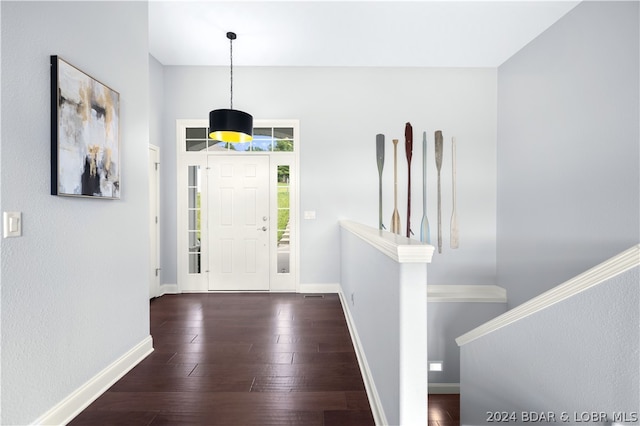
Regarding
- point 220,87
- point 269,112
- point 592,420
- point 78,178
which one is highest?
point 220,87

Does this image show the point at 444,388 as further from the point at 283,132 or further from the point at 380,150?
the point at 283,132

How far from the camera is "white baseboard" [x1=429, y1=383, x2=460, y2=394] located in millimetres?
3752

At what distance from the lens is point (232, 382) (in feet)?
7.40

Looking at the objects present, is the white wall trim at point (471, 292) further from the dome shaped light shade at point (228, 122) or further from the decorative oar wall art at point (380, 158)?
the dome shaped light shade at point (228, 122)

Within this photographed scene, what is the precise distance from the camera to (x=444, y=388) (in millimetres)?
3807

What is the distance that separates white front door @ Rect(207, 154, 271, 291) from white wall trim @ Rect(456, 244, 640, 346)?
334 cm

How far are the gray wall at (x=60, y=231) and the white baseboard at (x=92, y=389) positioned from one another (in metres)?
0.04

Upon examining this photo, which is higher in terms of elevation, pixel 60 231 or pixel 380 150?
pixel 380 150

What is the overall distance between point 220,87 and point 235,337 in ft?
10.9

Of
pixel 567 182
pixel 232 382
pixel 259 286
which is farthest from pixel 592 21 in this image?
pixel 259 286

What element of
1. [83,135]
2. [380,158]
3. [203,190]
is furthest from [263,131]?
[83,135]

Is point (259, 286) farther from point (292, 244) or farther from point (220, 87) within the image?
point (220, 87)

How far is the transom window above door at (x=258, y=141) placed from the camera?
4648mm

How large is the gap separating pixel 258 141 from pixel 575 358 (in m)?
4.14
